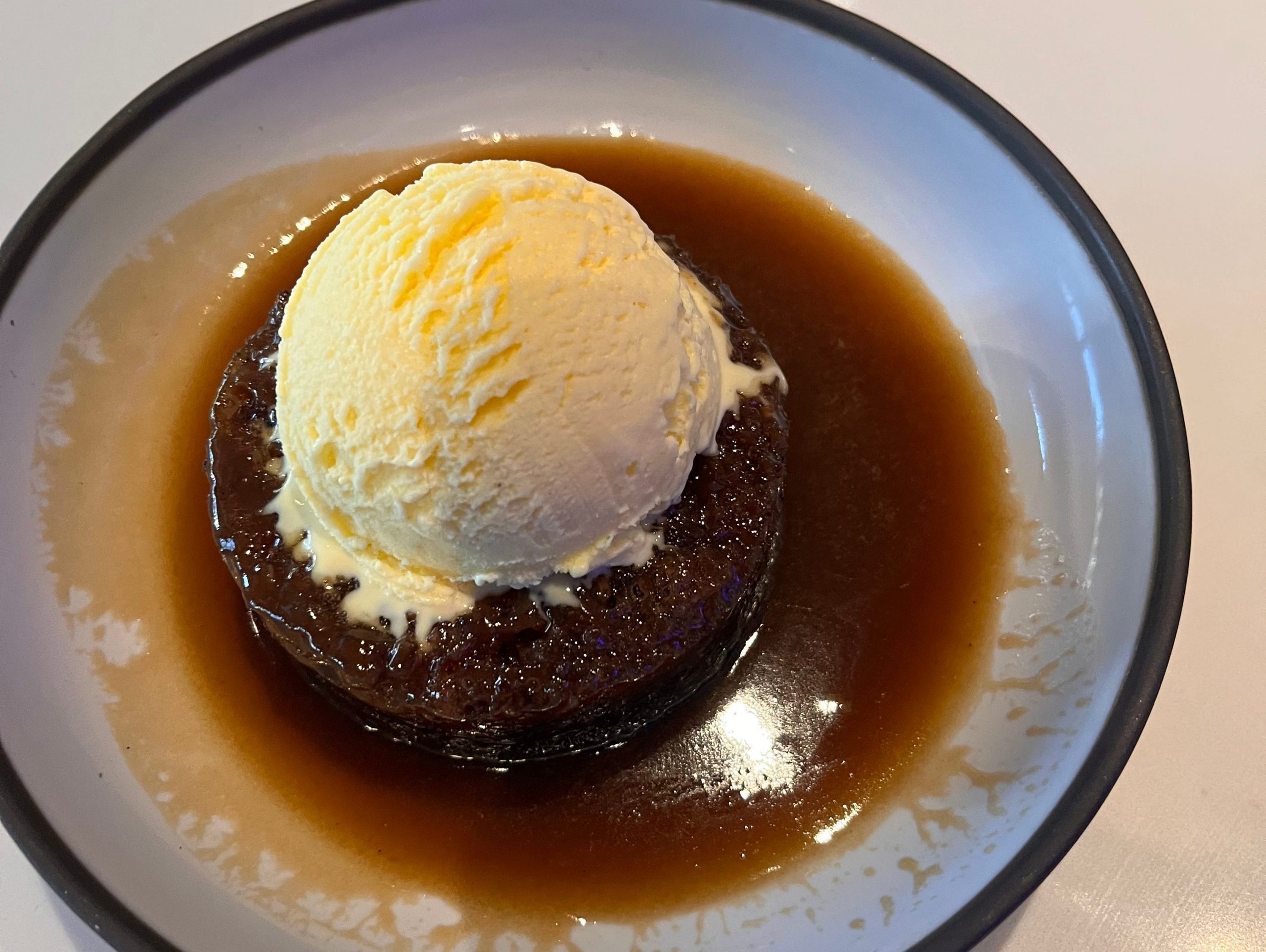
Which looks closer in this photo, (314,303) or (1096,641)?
(314,303)

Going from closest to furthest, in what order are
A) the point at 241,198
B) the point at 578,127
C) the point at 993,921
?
the point at 993,921
the point at 241,198
the point at 578,127

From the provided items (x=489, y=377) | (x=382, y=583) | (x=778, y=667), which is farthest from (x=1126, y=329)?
(x=382, y=583)

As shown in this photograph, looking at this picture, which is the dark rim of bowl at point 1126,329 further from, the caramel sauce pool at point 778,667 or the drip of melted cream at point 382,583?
the drip of melted cream at point 382,583

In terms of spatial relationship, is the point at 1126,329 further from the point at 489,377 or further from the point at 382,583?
the point at 382,583

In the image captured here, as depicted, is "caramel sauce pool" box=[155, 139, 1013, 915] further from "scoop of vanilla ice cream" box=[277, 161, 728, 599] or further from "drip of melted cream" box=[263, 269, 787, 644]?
"scoop of vanilla ice cream" box=[277, 161, 728, 599]

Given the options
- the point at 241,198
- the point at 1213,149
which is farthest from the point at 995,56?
the point at 241,198

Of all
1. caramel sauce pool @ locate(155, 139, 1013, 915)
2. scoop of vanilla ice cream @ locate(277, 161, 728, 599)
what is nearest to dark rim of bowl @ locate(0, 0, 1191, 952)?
caramel sauce pool @ locate(155, 139, 1013, 915)

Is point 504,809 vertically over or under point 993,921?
under

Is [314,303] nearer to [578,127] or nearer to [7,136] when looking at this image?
[578,127]
